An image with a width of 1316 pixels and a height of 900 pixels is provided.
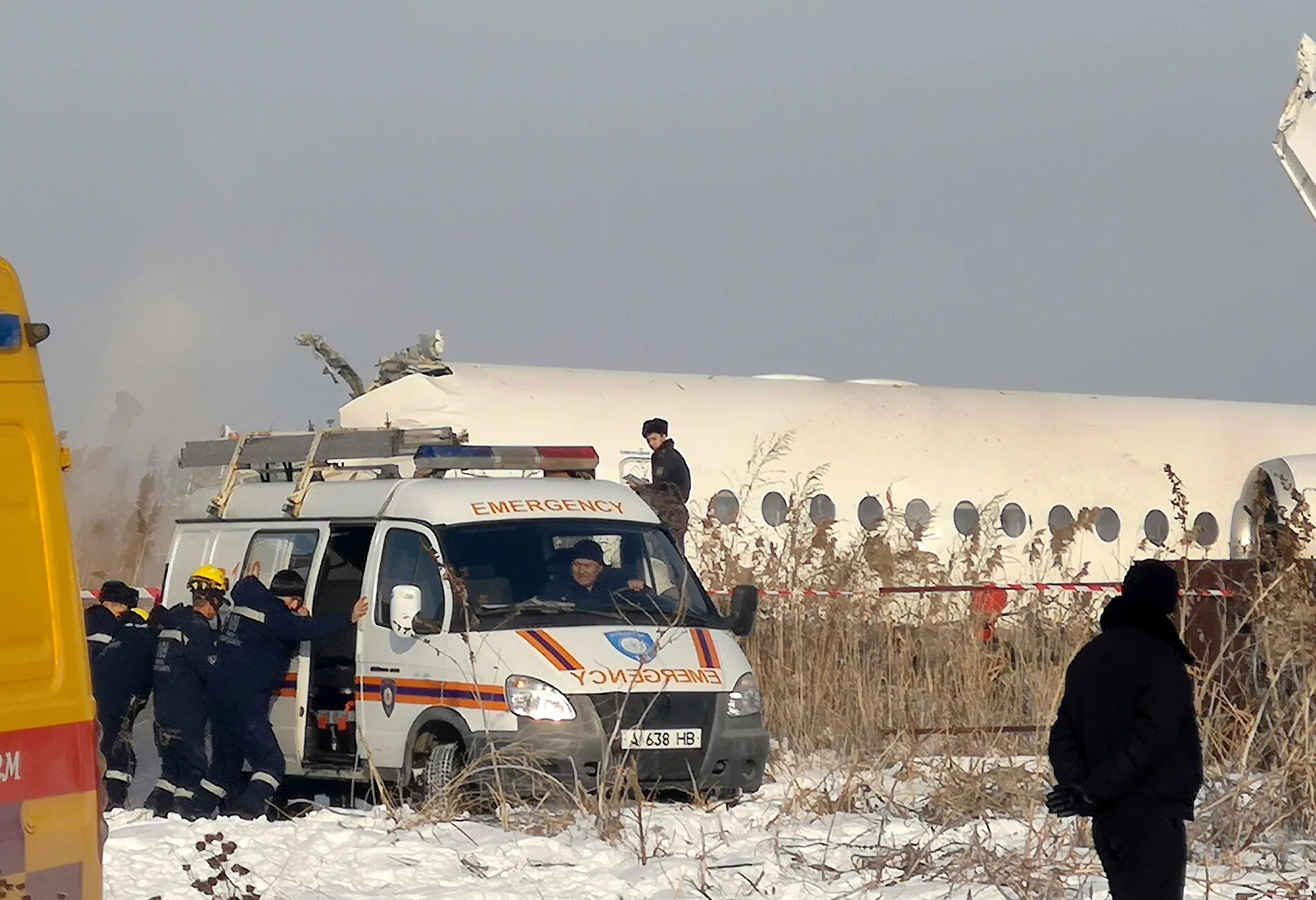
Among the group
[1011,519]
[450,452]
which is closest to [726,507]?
[1011,519]

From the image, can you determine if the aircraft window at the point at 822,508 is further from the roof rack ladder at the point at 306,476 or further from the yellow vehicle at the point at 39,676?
the yellow vehicle at the point at 39,676

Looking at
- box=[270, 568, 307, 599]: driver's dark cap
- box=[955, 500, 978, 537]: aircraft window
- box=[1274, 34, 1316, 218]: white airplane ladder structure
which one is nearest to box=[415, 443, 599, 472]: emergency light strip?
box=[270, 568, 307, 599]: driver's dark cap

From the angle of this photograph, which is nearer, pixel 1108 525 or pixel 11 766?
pixel 11 766

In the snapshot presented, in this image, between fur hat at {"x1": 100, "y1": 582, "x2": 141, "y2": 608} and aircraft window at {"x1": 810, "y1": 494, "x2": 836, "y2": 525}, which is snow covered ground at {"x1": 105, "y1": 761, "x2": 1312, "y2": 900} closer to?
fur hat at {"x1": 100, "y1": 582, "x2": 141, "y2": 608}

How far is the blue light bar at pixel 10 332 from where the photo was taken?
5.39 metres

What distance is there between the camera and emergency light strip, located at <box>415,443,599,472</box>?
12211mm

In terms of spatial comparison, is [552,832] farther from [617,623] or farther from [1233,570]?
[1233,570]

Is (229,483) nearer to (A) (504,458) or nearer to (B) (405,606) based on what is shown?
(A) (504,458)

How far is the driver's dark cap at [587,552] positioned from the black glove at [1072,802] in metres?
5.09

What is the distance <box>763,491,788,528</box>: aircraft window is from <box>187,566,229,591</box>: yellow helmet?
29.9ft

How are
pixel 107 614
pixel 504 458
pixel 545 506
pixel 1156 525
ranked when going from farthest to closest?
pixel 1156 525 → pixel 504 458 → pixel 107 614 → pixel 545 506

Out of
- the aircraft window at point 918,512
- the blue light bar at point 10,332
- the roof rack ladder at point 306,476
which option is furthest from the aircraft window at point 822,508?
the blue light bar at point 10,332

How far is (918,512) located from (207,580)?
11404 mm

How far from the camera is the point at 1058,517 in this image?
2248 cm
